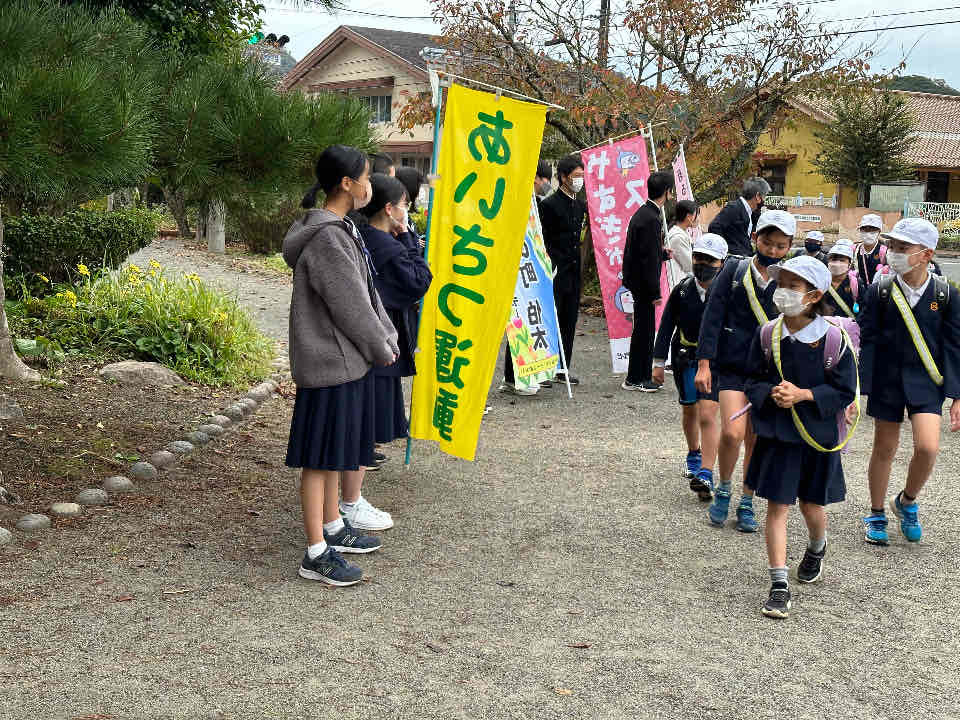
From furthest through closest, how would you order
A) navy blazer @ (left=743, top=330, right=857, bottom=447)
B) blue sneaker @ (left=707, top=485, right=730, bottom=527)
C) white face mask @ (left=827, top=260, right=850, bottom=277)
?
1. white face mask @ (left=827, top=260, right=850, bottom=277)
2. blue sneaker @ (left=707, top=485, right=730, bottom=527)
3. navy blazer @ (left=743, top=330, right=857, bottom=447)

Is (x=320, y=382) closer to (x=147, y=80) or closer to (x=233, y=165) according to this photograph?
(x=233, y=165)

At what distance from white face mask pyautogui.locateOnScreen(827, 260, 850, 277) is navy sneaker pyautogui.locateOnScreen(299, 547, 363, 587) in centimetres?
490

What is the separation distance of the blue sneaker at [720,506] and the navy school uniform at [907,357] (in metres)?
0.84

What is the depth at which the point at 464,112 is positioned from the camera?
5.46 meters

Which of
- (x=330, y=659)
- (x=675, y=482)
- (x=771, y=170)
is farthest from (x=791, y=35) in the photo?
(x=771, y=170)

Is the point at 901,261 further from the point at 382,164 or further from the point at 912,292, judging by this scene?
the point at 382,164

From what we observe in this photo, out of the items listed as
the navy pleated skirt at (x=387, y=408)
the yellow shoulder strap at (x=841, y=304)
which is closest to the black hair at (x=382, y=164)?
the navy pleated skirt at (x=387, y=408)

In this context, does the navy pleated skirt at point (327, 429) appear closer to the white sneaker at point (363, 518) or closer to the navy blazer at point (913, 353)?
the white sneaker at point (363, 518)

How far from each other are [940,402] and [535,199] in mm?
4412

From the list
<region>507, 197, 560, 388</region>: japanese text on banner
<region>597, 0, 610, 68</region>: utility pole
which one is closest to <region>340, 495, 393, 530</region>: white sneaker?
<region>507, 197, 560, 388</region>: japanese text on banner

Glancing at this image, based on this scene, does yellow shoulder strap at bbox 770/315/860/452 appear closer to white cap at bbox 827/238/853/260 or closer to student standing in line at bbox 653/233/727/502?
student standing in line at bbox 653/233/727/502

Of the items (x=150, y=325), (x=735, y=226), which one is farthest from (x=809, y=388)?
(x=150, y=325)

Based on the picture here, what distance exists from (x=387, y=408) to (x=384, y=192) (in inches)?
43.5

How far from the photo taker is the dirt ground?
10.9 feet
